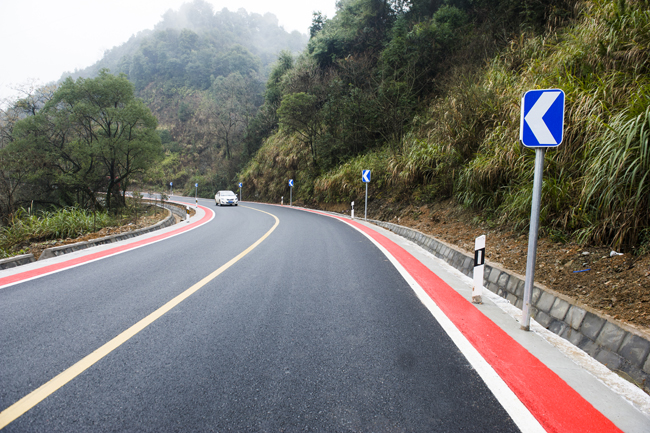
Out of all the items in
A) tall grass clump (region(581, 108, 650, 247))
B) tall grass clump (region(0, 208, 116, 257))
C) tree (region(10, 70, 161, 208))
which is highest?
tree (region(10, 70, 161, 208))

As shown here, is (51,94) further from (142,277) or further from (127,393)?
(127,393)

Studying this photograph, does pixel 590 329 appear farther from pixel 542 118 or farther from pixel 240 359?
pixel 240 359

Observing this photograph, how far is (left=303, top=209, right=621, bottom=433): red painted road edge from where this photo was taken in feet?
6.64

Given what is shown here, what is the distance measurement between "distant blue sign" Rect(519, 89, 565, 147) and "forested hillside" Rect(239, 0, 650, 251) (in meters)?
2.00

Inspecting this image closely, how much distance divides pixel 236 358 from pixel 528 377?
2.38 meters

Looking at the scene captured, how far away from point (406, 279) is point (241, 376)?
350 cm

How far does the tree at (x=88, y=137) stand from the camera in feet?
84.4

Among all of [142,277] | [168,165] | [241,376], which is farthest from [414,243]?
[168,165]

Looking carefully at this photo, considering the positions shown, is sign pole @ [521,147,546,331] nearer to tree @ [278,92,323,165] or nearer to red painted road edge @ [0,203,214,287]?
red painted road edge @ [0,203,214,287]

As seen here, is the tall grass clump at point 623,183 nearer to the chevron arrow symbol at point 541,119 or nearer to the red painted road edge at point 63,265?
the chevron arrow symbol at point 541,119

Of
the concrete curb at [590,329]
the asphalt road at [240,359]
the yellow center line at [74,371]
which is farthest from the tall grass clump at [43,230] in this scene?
the concrete curb at [590,329]

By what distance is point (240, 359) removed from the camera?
269 centimetres

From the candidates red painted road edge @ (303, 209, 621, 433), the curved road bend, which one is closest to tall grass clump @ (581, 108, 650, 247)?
red painted road edge @ (303, 209, 621, 433)

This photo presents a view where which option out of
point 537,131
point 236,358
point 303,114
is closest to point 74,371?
point 236,358
